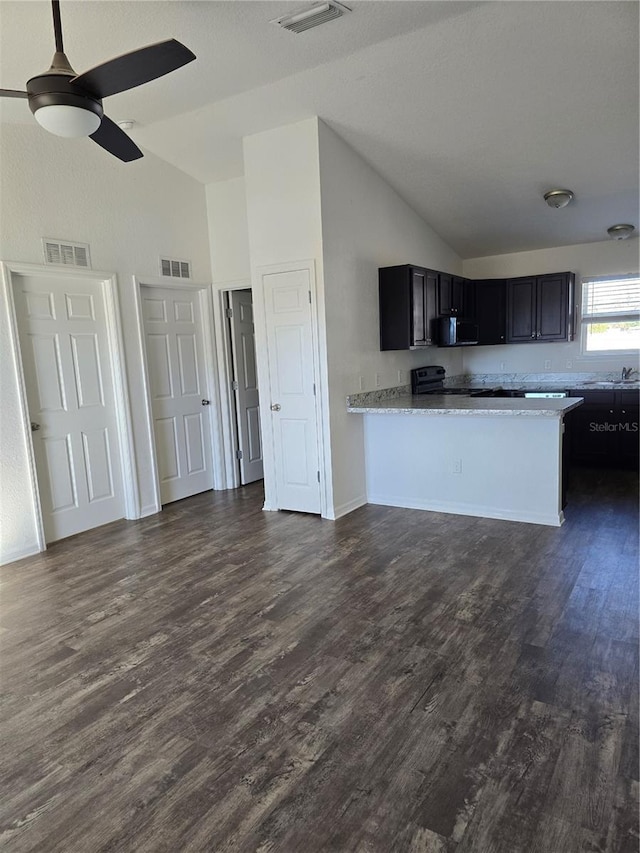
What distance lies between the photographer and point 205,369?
5688 millimetres

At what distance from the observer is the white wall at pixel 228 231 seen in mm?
5355

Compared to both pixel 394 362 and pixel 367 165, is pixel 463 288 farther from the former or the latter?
pixel 367 165

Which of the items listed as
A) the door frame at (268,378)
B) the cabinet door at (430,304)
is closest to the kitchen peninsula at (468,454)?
the door frame at (268,378)

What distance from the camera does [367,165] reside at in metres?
4.82

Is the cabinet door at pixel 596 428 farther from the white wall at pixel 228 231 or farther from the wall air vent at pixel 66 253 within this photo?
the wall air vent at pixel 66 253

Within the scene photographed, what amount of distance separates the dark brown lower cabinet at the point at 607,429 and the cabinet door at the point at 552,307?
0.77m

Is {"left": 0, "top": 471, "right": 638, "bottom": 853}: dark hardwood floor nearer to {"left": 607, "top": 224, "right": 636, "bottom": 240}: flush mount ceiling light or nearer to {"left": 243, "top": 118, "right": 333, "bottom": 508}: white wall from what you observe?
{"left": 243, "top": 118, "right": 333, "bottom": 508}: white wall

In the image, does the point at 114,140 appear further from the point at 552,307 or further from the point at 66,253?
the point at 552,307

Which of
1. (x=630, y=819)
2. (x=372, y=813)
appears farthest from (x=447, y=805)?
(x=630, y=819)

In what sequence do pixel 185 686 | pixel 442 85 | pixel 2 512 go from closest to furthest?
1. pixel 185 686
2. pixel 442 85
3. pixel 2 512

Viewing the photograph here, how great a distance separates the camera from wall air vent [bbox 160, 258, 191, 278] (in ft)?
16.8

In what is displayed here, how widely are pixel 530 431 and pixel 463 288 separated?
271 cm

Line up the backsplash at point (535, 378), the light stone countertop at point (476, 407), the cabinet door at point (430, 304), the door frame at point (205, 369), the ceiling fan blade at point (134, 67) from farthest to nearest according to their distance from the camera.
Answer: the backsplash at point (535, 378)
the cabinet door at point (430, 304)
the door frame at point (205, 369)
the light stone countertop at point (476, 407)
the ceiling fan blade at point (134, 67)

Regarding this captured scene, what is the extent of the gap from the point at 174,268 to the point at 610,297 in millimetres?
4937
